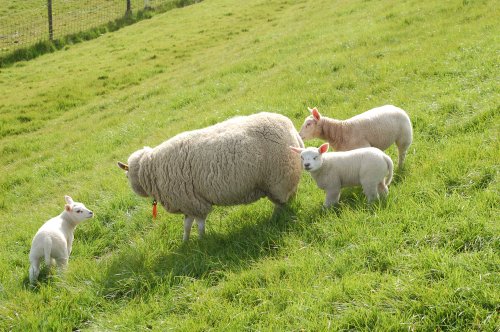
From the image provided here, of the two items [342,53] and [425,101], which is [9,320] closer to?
[425,101]

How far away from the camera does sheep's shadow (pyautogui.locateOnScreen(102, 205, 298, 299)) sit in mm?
4988

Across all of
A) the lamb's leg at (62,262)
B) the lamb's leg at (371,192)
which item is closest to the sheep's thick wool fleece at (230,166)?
the lamb's leg at (371,192)

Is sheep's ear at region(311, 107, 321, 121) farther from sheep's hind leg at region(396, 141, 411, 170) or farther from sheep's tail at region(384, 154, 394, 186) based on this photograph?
sheep's tail at region(384, 154, 394, 186)

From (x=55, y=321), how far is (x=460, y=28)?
12.0m

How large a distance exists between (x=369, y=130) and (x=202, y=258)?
295cm

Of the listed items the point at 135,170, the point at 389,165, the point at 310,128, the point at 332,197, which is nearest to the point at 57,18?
the point at 135,170

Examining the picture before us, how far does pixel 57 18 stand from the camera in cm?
2872

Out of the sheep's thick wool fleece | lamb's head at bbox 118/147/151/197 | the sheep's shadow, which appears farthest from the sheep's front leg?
lamb's head at bbox 118/147/151/197

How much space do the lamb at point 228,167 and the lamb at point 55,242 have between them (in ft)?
3.88

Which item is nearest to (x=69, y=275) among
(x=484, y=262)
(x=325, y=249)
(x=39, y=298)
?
(x=39, y=298)

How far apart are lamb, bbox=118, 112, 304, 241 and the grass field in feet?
1.04

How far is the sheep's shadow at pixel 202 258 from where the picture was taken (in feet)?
16.4

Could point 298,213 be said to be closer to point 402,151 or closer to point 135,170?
point 402,151

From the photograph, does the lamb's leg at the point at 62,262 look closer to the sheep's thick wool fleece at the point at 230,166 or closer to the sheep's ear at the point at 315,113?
the sheep's thick wool fleece at the point at 230,166
